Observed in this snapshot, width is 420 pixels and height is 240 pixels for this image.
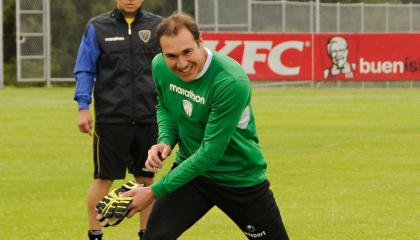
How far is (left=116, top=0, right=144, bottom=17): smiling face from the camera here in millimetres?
9680

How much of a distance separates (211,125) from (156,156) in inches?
14.7

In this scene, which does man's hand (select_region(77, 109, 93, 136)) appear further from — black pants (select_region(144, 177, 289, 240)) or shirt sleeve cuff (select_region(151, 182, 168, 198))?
shirt sleeve cuff (select_region(151, 182, 168, 198))

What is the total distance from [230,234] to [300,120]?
46.4ft

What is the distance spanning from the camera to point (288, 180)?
48.1 feet

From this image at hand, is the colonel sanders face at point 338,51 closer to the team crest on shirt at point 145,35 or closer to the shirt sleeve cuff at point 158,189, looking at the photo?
the team crest on shirt at point 145,35

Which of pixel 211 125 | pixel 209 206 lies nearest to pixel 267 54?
pixel 209 206

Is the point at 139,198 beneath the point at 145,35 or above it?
beneath

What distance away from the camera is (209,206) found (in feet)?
23.5

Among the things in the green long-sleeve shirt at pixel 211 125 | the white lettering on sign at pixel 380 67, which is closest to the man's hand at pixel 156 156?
the green long-sleeve shirt at pixel 211 125

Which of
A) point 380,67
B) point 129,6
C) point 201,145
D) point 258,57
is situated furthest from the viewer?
point 380,67

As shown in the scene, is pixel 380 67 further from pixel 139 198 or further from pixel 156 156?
pixel 139 198

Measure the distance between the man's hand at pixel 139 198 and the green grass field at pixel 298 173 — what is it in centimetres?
422

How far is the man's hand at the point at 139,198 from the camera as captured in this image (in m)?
6.44

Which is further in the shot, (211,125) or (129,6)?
(129,6)
